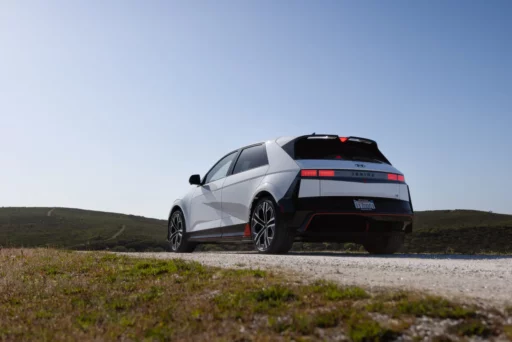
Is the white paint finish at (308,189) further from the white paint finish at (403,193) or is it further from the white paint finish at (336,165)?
the white paint finish at (403,193)

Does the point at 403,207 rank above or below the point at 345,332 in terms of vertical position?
above

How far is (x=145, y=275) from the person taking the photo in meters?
8.49

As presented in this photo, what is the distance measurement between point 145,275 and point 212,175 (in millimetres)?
4612

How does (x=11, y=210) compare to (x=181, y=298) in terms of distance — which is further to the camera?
(x=11, y=210)

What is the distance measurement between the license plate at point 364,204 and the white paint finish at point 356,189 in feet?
0.31

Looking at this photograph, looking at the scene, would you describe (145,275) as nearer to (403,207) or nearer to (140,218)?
(403,207)

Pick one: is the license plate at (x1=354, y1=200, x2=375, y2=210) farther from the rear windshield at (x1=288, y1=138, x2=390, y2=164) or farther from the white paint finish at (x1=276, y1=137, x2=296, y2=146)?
the white paint finish at (x1=276, y1=137, x2=296, y2=146)

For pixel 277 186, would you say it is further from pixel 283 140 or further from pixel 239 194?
pixel 239 194

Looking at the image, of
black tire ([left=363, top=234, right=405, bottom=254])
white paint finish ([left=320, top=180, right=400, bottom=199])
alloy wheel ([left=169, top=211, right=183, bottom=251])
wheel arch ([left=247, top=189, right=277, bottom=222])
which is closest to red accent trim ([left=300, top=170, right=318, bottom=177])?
white paint finish ([left=320, top=180, right=400, bottom=199])

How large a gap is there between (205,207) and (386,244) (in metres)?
3.68

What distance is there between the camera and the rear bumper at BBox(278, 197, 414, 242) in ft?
31.8

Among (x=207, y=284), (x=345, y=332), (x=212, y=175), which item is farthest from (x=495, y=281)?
(x=212, y=175)

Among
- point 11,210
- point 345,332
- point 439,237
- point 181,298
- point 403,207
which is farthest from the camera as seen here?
point 11,210

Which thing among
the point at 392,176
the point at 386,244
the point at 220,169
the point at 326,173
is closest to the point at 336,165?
the point at 326,173
